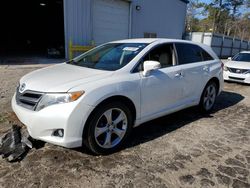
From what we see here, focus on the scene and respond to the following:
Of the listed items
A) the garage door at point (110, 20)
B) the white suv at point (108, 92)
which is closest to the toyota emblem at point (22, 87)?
the white suv at point (108, 92)

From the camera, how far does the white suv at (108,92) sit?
274cm

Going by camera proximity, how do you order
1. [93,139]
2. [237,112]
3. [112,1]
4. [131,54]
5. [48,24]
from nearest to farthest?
1. [93,139]
2. [131,54]
3. [237,112]
4. [112,1]
5. [48,24]

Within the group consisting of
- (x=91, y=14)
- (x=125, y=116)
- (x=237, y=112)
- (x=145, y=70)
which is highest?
(x=91, y=14)

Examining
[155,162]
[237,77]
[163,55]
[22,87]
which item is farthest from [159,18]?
[155,162]

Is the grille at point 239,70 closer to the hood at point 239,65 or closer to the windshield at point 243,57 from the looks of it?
the hood at point 239,65

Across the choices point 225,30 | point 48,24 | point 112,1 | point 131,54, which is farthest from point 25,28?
point 225,30

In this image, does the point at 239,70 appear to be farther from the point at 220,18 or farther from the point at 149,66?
the point at 220,18

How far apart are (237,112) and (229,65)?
13.7 feet

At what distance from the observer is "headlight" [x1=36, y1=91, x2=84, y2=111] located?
8.91 feet

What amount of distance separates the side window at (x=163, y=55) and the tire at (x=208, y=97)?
1.29 m

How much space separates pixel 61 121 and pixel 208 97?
3547mm

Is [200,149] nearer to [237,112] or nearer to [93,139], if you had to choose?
[93,139]

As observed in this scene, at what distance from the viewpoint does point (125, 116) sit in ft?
10.7

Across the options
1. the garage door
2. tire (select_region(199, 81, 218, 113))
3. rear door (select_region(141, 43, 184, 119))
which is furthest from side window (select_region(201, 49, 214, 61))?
the garage door
